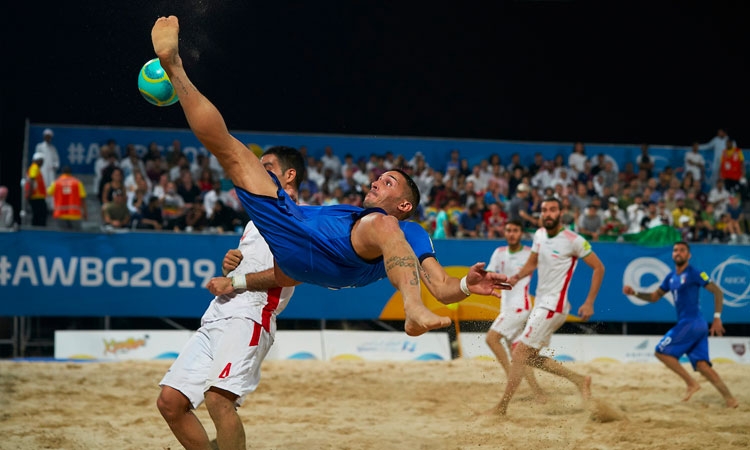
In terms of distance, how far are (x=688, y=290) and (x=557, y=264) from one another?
1.95 metres

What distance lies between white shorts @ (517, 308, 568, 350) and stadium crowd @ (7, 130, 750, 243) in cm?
479

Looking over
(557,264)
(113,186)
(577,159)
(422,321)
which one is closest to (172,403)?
(422,321)

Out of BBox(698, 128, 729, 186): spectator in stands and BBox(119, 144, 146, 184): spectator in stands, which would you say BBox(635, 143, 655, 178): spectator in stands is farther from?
BBox(119, 144, 146, 184): spectator in stands

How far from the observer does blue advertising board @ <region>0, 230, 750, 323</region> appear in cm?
1141

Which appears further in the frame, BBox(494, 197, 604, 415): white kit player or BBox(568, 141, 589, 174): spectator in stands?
BBox(568, 141, 589, 174): spectator in stands

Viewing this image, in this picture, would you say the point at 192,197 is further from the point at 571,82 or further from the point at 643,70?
the point at 643,70

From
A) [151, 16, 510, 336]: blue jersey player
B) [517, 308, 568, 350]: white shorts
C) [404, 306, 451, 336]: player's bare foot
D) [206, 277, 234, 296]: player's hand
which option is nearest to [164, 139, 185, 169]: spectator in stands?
[517, 308, 568, 350]: white shorts

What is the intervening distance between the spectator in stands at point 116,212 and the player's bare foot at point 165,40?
8.31m

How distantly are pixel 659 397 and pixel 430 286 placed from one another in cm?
619

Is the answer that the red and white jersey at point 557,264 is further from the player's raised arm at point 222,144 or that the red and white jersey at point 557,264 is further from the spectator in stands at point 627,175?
the spectator in stands at point 627,175

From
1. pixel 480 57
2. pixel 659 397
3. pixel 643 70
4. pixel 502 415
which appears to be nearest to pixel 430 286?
pixel 502 415

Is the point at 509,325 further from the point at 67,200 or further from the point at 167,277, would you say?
the point at 67,200

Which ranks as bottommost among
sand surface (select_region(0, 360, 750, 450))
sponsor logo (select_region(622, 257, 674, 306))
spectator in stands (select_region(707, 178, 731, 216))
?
sand surface (select_region(0, 360, 750, 450))

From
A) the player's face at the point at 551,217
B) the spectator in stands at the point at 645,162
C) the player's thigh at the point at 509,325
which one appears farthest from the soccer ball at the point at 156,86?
the spectator in stands at the point at 645,162
